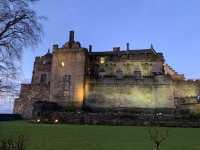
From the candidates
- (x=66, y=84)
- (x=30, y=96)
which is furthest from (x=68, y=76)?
(x=30, y=96)

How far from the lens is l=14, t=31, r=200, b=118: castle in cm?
5809

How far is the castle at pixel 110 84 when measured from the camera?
191 feet

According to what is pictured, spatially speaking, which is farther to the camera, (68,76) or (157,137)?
(68,76)

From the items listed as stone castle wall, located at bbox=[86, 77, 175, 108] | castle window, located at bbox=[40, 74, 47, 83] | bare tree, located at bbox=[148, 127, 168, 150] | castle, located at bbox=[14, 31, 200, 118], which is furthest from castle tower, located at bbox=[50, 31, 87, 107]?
bare tree, located at bbox=[148, 127, 168, 150]

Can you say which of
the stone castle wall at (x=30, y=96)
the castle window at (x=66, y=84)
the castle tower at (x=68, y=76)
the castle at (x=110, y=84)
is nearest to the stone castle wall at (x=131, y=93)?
the castle at (x=110, y=84)

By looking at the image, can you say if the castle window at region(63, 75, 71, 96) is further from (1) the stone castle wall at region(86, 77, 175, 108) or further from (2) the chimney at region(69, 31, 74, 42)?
(2) the chimney at region(69, 31, 74, 42)

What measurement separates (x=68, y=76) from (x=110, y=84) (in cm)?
851

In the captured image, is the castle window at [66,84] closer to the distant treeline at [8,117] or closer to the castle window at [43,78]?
the distant treeline at [8,117]

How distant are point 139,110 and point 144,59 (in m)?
16.2

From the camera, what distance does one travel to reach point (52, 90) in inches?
2506

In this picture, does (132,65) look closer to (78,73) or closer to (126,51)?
(126,51)

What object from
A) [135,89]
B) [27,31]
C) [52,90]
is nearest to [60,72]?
[52,90]

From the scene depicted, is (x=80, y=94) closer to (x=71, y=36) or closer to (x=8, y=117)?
(x=8, y=117)

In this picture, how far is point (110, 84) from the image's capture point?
201ft
